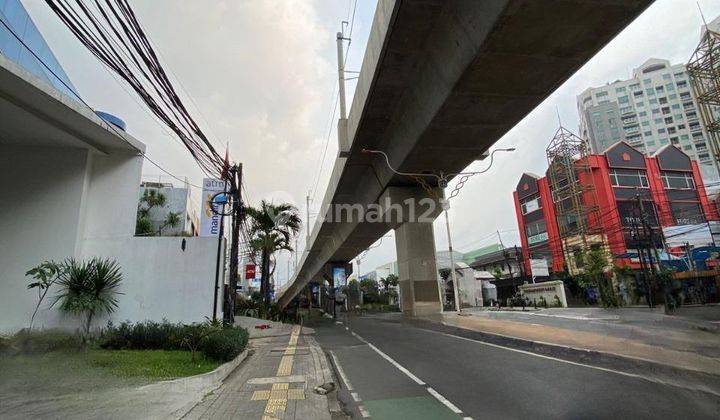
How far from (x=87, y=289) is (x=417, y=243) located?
448 inches

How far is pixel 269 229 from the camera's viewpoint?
2634 cm

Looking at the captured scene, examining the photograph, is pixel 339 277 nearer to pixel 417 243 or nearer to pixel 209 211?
pixel 209 211

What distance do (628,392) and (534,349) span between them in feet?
13.5

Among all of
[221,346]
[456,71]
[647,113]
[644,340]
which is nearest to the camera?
[456,71]

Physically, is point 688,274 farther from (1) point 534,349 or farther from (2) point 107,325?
(2) point 107,325

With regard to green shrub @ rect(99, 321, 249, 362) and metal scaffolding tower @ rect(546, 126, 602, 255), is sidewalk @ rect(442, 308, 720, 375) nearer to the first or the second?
green shrub @ rect(99, 321, 249, 362)

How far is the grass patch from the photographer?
305 inches

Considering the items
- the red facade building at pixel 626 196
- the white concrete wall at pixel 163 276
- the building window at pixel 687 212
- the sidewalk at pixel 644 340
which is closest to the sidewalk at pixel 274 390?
the white concrete wall at pixel 163 276

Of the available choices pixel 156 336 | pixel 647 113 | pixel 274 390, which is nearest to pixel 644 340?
pixel 274 390

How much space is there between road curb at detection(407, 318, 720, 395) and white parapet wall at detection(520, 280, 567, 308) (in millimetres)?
24482

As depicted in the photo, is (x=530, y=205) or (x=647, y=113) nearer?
(x=530, y=205)

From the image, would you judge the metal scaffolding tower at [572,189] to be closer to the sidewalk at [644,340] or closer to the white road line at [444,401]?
the sidewalk at [644,340]

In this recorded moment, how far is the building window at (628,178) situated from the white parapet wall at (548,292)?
63.8 feet

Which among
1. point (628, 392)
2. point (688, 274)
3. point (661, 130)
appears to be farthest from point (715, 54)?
point (661, 130)
